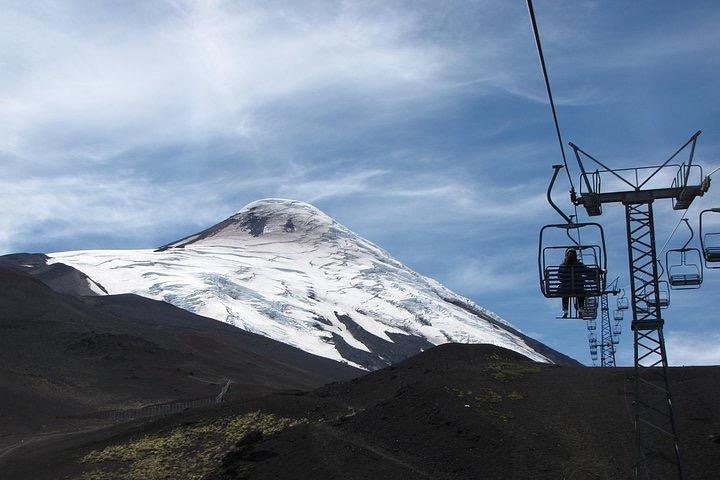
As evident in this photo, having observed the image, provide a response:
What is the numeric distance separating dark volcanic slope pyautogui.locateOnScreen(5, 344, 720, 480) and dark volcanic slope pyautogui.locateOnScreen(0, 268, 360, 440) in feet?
46.8

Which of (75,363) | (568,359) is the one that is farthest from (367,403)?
(568,359)

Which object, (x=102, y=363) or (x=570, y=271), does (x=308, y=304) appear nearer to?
(x=102, y=363)

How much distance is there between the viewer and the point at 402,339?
517 ft

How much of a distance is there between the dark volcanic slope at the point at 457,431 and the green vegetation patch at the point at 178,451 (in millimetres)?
197

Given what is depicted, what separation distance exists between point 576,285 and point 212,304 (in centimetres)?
12759

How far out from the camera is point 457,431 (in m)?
35.1

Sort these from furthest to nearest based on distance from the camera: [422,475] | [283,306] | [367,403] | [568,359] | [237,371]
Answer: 1. [568,359]
2. [283,306]
3. [237,371]
4. [367,403]
5. [422,475]

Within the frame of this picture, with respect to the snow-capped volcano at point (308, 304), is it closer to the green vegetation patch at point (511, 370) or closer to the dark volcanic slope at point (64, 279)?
the dark volcanic slope at point (64, 279)

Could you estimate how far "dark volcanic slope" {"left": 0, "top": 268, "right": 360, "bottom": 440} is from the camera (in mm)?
65688

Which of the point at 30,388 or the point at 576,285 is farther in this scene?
the point at 30,388

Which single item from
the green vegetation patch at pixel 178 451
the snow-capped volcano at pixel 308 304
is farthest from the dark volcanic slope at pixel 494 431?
the snow-capped volcano at pixel 308 304

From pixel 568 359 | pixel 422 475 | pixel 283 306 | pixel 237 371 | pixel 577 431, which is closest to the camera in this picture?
pixel 422 475

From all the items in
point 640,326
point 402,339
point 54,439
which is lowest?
point 54,439

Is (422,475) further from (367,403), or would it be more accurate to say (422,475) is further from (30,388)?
(30,388)
